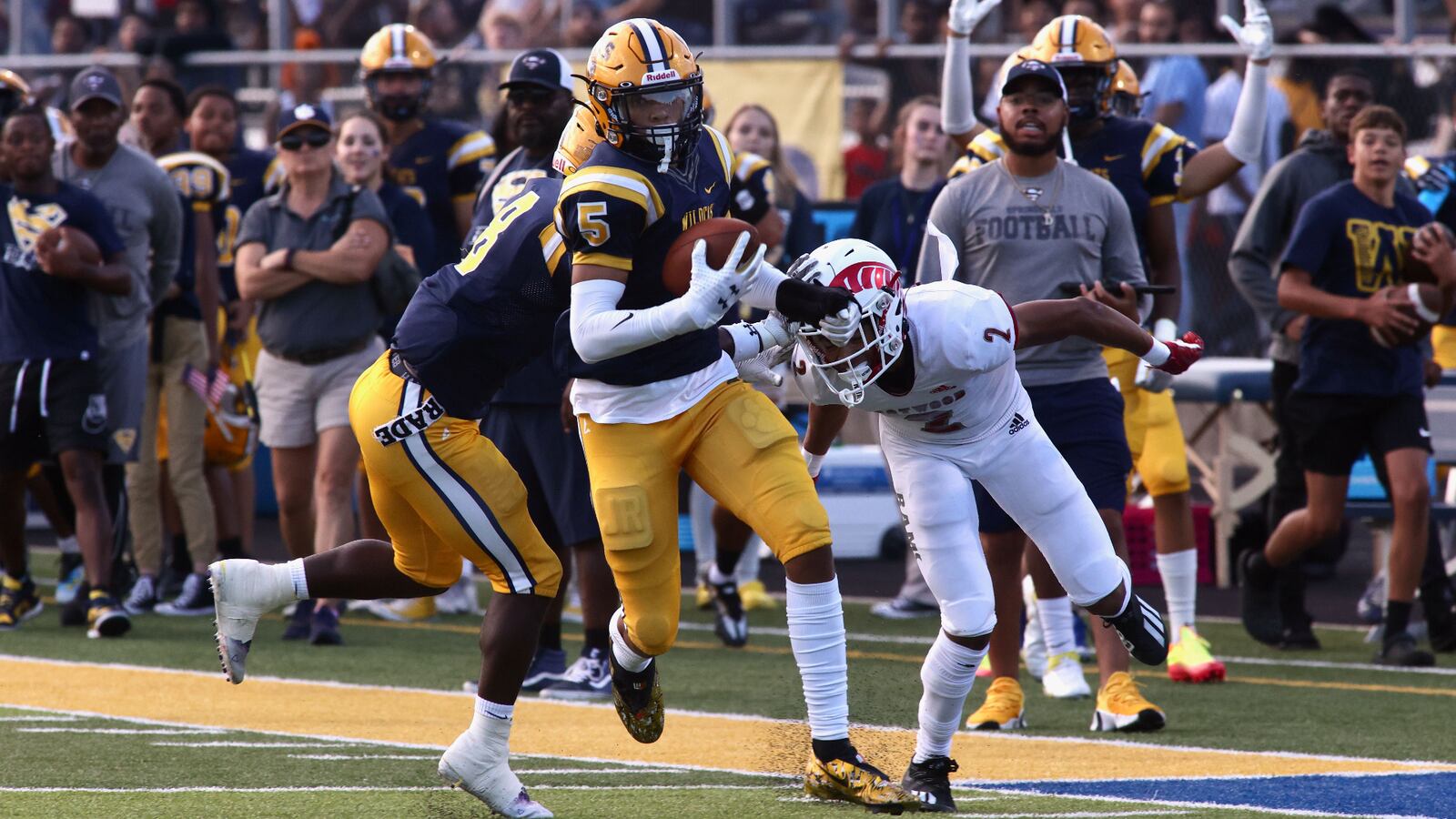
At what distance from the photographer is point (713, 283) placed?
15.6 feet

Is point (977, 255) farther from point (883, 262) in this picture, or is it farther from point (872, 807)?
point (872, 807)

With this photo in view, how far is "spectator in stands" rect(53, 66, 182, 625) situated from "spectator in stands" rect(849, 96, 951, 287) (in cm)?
318

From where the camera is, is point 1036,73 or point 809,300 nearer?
point 809,300

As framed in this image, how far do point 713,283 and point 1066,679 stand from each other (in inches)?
121

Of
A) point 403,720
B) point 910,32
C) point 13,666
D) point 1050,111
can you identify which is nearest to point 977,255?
point 1050,111

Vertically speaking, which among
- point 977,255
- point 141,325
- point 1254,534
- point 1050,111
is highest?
point 1050,111

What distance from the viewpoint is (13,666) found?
7797mm

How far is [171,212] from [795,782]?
16.1ft

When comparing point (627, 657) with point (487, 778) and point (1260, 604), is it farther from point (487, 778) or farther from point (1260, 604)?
point (1260, 604)

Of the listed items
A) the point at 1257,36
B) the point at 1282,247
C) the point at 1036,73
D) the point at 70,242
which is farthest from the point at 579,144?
the point at 1282,247

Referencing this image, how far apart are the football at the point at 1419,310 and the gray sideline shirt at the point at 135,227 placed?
5244 millimetres

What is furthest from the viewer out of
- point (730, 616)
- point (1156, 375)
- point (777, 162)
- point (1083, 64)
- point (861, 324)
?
point (777, 162)

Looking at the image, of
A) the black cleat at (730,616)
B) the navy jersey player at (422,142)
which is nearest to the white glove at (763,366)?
the black cleat at (730,616)

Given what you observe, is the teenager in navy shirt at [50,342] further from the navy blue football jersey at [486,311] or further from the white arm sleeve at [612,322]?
the white arm sleeve at [612,322]
